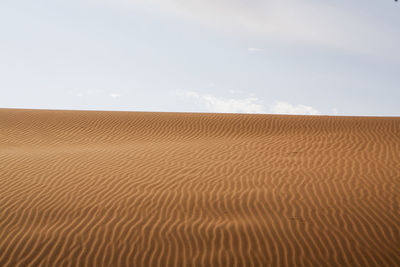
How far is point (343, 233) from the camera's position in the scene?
539cm

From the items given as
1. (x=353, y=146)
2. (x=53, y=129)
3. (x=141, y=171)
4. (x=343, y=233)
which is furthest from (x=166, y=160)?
(x=53, y=129)

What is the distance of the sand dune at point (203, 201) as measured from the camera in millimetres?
4926

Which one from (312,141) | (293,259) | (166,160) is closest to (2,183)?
(166,160)

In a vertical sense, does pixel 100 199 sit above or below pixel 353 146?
below

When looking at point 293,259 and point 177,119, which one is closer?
point 293,259

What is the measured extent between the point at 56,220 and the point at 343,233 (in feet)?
16.1

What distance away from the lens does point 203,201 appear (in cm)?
679

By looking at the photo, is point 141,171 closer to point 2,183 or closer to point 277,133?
point 2,183

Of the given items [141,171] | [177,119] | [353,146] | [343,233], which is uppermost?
[177,119]

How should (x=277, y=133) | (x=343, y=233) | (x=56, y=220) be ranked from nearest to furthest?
(x=343, y=233) → (x=56, y=220) → (x=277, y=133)

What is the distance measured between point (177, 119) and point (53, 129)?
19.9 ft

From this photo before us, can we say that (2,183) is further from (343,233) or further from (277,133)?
(277,133)

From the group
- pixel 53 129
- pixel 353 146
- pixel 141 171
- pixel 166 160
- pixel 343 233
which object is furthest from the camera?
pixel 53 129

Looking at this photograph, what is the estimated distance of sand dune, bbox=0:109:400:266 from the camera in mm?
4926
